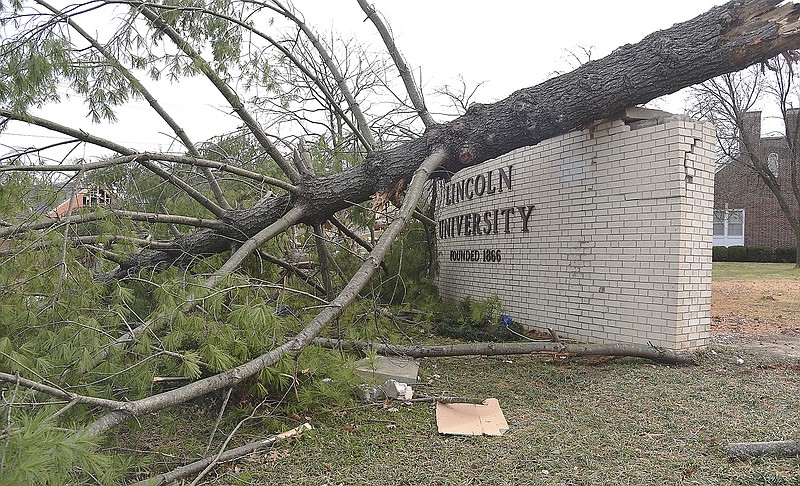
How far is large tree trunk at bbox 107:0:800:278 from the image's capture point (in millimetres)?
4316

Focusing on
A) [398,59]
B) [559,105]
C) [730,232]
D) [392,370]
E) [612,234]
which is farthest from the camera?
[730,232]

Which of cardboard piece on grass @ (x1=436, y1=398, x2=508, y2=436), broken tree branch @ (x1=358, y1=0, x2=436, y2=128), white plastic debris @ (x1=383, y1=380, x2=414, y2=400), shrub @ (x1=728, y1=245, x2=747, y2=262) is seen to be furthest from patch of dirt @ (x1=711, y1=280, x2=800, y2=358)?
shrub @ (x1=728, y1=245, x2=747, y2=262)

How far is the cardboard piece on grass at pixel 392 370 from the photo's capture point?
15.6 ft

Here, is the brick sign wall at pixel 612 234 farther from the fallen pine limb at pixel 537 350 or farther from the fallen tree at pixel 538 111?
the fallen tree at pixel 538 111

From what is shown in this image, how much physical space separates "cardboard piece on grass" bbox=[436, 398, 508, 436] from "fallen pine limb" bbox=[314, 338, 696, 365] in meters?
0.96

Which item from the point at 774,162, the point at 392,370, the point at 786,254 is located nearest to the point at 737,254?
the point at 786,254

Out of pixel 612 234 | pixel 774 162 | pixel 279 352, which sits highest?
pixel 774 162

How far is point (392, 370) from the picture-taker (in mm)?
5059

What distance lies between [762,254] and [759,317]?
761 inches

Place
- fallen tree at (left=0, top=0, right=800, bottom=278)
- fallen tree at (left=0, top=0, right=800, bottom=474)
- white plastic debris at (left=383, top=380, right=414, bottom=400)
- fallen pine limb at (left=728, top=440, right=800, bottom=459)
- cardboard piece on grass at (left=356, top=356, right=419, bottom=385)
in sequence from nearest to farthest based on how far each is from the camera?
fallen pine limb at (left=728, top=440, right=800, bottom=459) < fallen tree at (left=0, top=0, right=800, bottom=474) < fallen tree at (left=0, top=0, right=800, bottom=278) < white plastic debris at (left=383, top=380, right=414, bottom=400) < cardboard piece on grass at (left=356, top=356, right=419, bottom=385)

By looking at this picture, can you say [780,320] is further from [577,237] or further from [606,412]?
[606,412]

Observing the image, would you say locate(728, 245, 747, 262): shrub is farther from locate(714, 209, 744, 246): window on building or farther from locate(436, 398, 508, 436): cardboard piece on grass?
locate(436, 398, 508, 436): cardboard piece on grass

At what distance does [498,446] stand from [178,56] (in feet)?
15.2

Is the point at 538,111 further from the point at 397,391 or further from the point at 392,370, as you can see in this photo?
the point at 397,391
